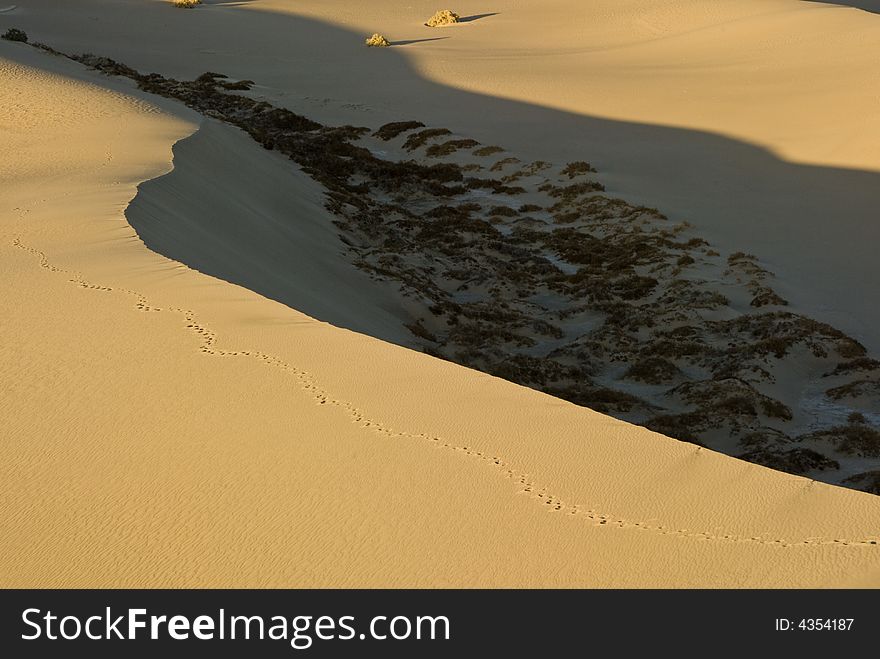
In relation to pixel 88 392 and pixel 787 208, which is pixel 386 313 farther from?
pixel 787 208

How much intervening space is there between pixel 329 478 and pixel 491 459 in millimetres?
689

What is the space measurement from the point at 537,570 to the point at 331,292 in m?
7.15

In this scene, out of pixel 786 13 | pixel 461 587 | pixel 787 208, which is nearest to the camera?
pixel 461 587

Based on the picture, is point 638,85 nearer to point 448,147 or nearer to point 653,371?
point 448,147

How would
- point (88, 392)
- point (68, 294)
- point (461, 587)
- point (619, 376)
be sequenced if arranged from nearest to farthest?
point (461, 587), point (88, 392), point (68, 294), point (619, 376)

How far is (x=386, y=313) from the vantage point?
35.3 feet

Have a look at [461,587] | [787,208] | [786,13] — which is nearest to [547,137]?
[787,208]

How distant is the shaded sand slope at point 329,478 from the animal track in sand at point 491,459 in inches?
0.4

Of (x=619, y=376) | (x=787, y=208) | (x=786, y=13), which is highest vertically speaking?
(x=786, y=13)

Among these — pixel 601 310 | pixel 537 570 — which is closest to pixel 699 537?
pixel 537 570

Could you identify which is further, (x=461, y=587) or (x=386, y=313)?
(x=386, y=313)

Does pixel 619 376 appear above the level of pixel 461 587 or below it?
below

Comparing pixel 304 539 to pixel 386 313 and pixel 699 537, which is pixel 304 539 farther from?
pixel 386 313

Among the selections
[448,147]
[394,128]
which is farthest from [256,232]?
[394,128]
